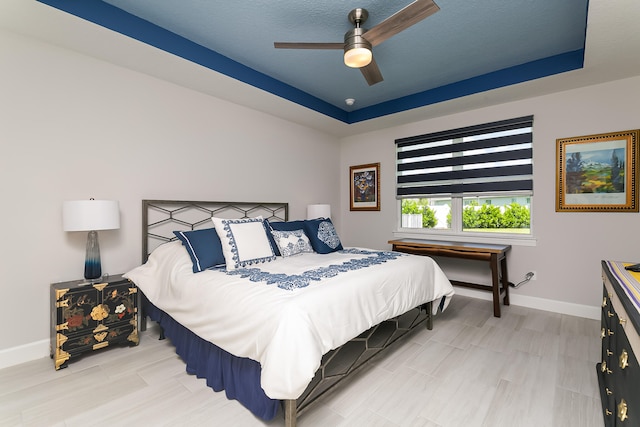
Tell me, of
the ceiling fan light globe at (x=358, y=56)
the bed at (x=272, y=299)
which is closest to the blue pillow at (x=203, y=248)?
the bed at (x=272, y=299)

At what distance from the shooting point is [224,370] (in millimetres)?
1834

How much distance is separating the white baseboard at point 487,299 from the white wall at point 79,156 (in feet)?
0.12

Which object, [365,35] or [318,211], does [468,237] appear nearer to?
[318,211]

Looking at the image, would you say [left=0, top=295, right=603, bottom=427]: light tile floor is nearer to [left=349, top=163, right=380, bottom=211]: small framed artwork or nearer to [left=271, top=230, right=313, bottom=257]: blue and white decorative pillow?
[left=271, top=230, right=313, bottom=257]: blue and white decorative pillow

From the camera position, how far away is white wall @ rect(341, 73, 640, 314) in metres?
2.90

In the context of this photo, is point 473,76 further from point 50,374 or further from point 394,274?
point 50,374

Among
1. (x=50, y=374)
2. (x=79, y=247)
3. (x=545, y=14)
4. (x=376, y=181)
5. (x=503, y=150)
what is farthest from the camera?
(x=376, y=181)

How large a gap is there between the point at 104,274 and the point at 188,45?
2.17m

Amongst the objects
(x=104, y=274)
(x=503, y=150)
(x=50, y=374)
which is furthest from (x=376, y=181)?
(x=50, y=374)

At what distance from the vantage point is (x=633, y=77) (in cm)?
283

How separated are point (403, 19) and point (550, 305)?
3.44 meters

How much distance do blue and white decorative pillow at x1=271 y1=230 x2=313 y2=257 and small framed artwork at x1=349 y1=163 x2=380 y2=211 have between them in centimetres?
194

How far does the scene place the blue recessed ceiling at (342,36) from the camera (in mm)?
2162

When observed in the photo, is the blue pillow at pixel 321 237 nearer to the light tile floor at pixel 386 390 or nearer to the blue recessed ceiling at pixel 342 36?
the light tile floor at pixel 386 390
